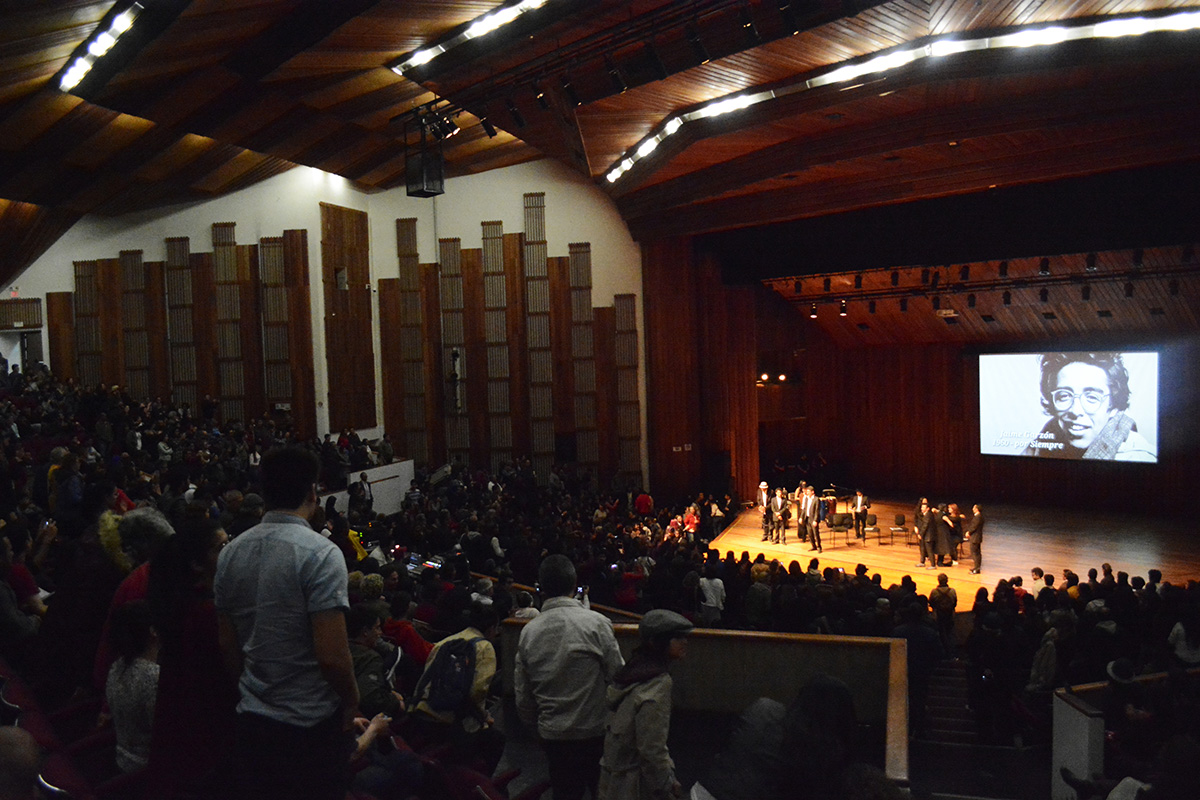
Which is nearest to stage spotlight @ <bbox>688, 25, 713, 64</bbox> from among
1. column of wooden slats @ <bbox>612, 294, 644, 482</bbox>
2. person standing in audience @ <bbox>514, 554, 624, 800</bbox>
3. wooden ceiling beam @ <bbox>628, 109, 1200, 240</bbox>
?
wooden ceiling beam @ <bbox>628, 109, 1200, 240</bbox>

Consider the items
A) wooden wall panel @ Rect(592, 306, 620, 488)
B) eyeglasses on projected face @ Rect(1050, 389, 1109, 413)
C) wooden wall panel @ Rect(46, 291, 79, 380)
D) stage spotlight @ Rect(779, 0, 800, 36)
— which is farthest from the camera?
wooden wall panel @ Rect(592, 306, 620, 488)

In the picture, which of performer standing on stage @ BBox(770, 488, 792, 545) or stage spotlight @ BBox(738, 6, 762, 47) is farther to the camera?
performer standing on stage @ BBox(770, 488, 792, 545)

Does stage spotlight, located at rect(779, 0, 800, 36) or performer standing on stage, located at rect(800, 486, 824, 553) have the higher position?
stage spotlight, located at rect(779, 0, 800, 36)

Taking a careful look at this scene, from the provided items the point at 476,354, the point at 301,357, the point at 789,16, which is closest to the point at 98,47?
the point at 789,16

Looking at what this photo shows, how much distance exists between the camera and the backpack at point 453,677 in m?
Result: 3.06

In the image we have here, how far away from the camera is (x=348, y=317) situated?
17562mm

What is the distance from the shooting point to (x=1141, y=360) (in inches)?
595

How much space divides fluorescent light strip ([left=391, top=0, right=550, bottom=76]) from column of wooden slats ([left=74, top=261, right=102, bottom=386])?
28.7ft

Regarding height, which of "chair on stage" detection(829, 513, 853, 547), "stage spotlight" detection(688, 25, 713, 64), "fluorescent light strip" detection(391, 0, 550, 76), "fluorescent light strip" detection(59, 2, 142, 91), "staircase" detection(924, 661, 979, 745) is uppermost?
"fluorescent light strip" detection(391, 0, 550, 76)

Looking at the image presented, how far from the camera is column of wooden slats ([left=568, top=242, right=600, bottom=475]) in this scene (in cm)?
1777

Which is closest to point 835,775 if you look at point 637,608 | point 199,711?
point 199,711

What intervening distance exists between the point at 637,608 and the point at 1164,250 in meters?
9.81

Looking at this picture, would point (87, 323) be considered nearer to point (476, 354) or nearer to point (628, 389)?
point (476, 354)

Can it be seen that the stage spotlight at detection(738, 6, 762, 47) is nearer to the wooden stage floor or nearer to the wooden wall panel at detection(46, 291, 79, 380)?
the wooden stage floor
